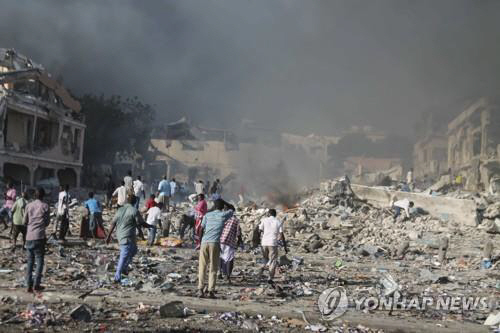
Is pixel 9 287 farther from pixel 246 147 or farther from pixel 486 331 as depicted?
pixel 246 147

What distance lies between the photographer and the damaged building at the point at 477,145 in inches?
1196

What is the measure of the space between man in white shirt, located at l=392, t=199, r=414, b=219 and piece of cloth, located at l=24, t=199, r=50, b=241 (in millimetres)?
14304

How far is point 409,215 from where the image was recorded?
1917cm

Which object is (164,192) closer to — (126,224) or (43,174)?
(126,224)

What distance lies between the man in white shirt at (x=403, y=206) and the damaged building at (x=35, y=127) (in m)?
16.0

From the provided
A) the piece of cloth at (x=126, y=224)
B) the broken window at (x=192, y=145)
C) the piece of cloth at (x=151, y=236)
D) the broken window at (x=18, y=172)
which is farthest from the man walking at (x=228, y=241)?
the broken window at (x=192, y=145)

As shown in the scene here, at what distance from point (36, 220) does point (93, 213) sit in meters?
5.93

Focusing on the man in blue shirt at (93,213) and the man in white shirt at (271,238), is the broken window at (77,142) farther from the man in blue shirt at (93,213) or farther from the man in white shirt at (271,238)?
the man in white shirt at (271,238)

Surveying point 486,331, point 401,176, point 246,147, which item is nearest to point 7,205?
point 486,331

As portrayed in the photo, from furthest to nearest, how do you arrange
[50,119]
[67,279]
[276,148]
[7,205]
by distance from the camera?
[276,148], [50,119], [7,205], [67,279]

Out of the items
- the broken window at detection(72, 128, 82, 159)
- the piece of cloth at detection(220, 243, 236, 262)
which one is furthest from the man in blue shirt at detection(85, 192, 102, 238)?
the broken window at detection(72, 128, 82, 159)

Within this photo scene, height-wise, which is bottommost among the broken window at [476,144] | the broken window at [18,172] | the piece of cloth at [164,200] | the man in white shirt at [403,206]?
the piece of cloth at [164,200]

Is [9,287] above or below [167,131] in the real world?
below

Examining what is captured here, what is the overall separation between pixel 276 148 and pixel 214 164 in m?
7.45
